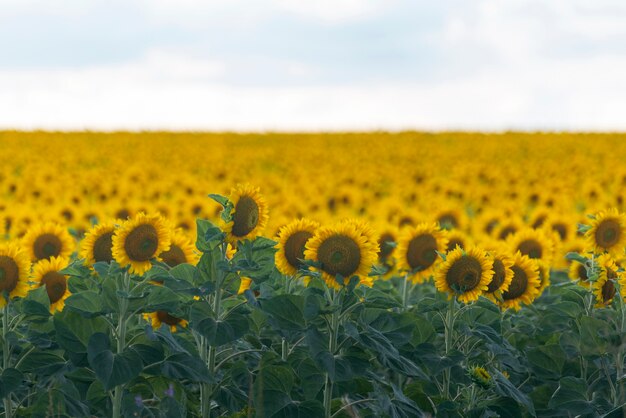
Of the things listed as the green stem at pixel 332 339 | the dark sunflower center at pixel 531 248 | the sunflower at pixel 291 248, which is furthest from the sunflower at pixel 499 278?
the dark sunflower center at pixel 531 248

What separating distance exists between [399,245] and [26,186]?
15036 mm

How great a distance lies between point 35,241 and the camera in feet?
23.0

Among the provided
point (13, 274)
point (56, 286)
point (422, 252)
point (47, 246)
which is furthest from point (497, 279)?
point (47, 246)

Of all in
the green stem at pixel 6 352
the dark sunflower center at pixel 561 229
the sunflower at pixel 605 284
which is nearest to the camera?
the green stem at pixel 6 352

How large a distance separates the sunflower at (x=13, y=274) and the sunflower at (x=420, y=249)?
8.56 ft

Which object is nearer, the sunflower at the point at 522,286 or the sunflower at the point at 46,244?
the sunflower at the point at 522,286

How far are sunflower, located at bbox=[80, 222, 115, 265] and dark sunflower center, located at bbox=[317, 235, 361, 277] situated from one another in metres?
1.30

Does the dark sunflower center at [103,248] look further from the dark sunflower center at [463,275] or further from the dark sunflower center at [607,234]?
the dark sunflower center at [607,234]

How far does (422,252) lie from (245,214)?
6.52 feet

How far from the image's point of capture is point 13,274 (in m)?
5.11

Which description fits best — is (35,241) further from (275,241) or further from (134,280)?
(275,241)

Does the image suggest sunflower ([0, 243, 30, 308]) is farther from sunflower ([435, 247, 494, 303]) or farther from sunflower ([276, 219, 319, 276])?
sunflower ([435, 247, 494, 303])

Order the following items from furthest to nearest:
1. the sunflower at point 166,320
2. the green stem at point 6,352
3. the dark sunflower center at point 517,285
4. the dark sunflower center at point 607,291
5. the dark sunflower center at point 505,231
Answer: the dark sunflower center at point 505,231 → the dark sunflower center at point 517,285 → the dark sunflower center at point 607,291 → the sunflower at point 166,320 → the green stem at point 6,352

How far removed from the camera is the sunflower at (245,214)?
4.93 m
